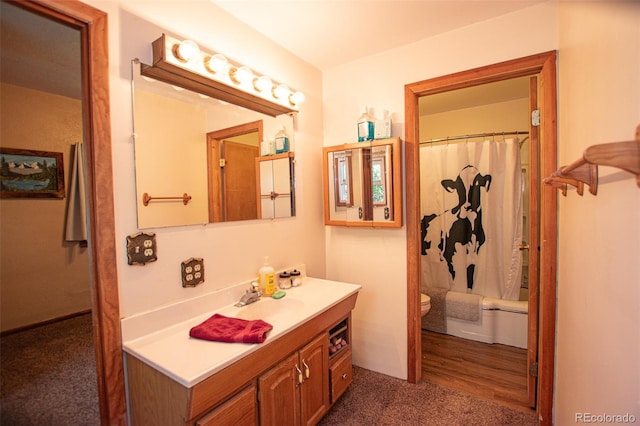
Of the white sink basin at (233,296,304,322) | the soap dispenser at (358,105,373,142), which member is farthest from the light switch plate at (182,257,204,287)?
the soap dispenser at (358,105,373,142)

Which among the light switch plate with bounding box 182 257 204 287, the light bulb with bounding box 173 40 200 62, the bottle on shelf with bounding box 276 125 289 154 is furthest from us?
the bottle on shelf with bounding box 276 125 289 154

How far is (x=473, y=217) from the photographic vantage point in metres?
2.99

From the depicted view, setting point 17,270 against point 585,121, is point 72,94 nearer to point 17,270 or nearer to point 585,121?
point 17,270

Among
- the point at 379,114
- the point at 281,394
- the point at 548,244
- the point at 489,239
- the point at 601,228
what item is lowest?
the point at 281,394

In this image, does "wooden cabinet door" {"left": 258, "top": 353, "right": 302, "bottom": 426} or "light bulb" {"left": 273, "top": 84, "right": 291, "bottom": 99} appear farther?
"light bulb" {"left": 273, "top": 84, "right": 291, "bottom": 99}

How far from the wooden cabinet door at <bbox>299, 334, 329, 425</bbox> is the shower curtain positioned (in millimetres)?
1883

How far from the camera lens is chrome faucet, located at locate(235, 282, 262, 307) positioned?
1.66 m

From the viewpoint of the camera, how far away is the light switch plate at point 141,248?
1251mm

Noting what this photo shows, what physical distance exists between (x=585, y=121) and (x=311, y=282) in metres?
1.66

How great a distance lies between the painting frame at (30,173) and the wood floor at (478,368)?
249 cm

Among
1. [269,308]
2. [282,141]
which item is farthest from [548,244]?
[282,141]

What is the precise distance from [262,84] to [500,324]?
2.83 metres

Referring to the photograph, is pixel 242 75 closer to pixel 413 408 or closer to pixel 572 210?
pixel 572 210

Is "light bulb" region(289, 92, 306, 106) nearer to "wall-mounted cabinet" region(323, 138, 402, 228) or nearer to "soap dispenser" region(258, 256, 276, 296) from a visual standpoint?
"wall-mounted cabinet" region(323, 138, 402, 228)
